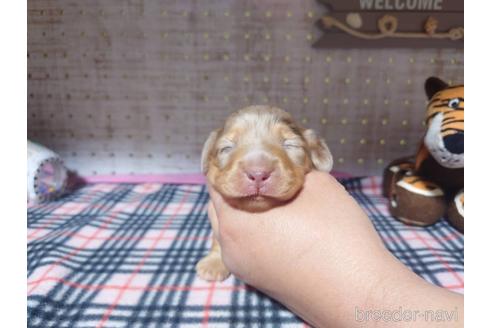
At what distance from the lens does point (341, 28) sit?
6.77ft

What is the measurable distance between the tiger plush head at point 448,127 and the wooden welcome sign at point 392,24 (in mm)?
649

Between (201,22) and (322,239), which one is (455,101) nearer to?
(322,239)

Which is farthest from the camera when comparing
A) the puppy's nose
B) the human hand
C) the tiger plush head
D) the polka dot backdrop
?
the polka dot backdrop

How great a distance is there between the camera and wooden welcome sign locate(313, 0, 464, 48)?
2008 mm

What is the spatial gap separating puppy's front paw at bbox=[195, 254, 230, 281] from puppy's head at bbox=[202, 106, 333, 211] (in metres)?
0.28

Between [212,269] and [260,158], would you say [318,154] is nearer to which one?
[260,158]

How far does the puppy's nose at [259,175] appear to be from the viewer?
0.92 m

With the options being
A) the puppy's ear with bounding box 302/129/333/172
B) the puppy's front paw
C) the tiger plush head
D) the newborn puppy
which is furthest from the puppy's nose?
the tiger plush head

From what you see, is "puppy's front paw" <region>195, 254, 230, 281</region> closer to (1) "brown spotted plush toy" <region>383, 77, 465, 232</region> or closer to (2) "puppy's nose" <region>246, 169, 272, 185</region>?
(2) "puppy's nose" <region>246, 169, 272, 185</region>

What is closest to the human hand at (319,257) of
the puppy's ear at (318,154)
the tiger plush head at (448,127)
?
the puppy's ear at (318,154)

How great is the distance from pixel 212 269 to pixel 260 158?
0.44 metres

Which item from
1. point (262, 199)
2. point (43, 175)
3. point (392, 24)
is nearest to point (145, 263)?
point (262, 199)

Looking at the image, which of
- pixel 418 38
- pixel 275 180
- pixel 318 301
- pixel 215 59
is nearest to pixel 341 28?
pixel 418 38

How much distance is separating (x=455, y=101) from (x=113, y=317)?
1398mm
